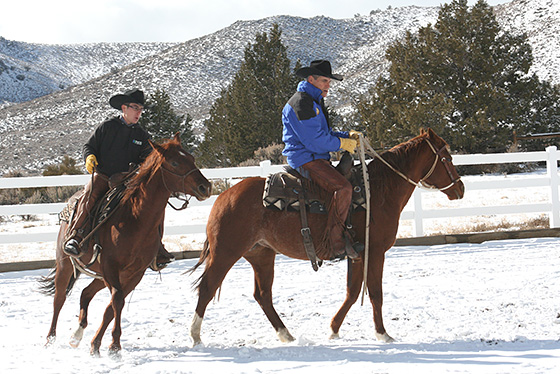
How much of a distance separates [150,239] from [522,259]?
6108mm

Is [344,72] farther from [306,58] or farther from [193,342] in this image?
[193,342]

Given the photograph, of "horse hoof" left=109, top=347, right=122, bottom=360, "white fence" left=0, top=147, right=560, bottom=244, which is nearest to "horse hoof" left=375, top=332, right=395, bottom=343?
"horse hoof" left=109, top=347, right=122, bottom=360

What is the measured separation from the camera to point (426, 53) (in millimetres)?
24875

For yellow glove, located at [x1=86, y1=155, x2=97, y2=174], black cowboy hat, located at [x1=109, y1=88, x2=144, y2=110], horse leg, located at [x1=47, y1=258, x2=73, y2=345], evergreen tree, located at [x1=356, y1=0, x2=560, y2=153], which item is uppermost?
evergreen tree, located at [x1=356, y1=0, x2=560, y2=153]

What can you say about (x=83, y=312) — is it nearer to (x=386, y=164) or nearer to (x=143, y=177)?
(x=143, y=177)

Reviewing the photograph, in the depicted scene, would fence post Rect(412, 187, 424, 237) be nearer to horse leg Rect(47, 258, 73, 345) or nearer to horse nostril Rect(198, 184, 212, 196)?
horse nostril Rect(198, 184, 212, 196)

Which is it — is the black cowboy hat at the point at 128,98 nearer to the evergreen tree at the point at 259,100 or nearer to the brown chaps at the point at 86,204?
the brown chaps at the point at 86,204

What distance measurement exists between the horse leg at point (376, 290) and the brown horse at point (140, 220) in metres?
1.75

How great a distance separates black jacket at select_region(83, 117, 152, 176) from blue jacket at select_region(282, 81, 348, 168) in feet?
5.41

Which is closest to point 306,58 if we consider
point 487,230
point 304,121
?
point 487,230

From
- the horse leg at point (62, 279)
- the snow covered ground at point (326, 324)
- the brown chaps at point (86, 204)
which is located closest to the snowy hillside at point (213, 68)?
the snow covered ground at point (326, 324)

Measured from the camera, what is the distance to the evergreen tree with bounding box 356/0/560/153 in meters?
23.4

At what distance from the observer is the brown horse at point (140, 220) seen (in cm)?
507

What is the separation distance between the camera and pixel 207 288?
5285 millimetres
